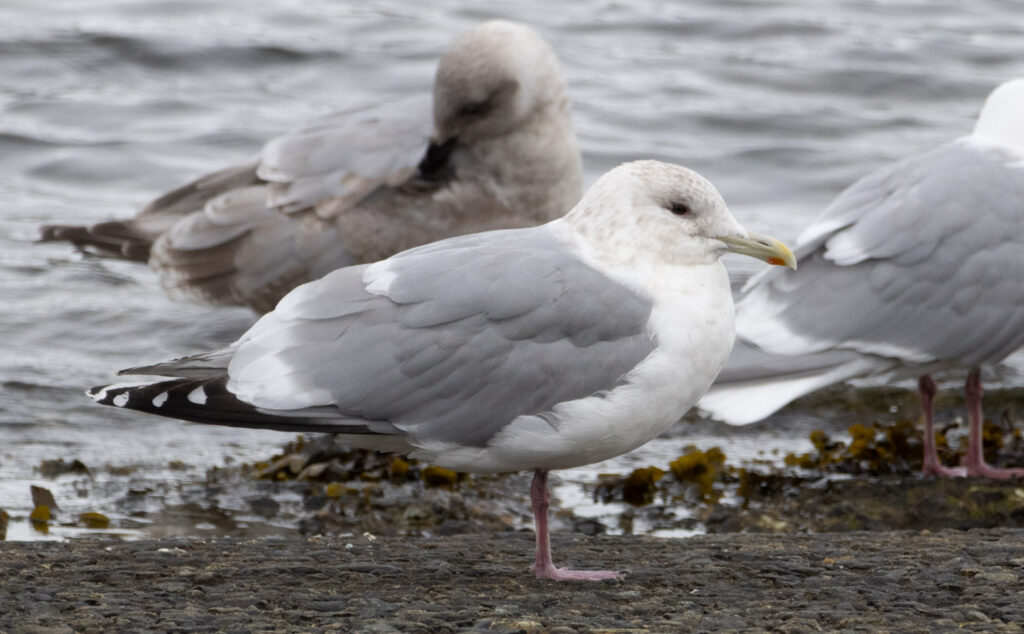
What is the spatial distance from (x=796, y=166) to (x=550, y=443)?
24.8ft

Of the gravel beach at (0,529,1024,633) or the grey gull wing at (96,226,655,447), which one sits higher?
the grey gull wing at (96,226,655,447)

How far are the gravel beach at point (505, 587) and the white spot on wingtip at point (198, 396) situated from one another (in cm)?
45

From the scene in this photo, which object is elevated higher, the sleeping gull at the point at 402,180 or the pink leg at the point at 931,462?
the sleeping gull at the point at 402,180

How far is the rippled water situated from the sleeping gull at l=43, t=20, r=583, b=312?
3.78ft

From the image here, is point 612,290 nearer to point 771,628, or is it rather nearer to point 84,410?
point 771,628

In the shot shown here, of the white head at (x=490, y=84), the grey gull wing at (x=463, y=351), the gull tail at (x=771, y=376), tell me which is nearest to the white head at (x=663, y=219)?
the grey gull wing at (x=463, y=351)

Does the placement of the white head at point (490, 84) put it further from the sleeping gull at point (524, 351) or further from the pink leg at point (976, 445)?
the sleeping gull at point (524, 351)

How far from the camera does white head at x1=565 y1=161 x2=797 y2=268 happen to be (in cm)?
390

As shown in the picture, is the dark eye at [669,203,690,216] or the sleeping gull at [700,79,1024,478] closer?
the dark eye at [669,203,690,216]

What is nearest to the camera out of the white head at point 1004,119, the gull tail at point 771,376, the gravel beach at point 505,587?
the gravel beach at point 505,587

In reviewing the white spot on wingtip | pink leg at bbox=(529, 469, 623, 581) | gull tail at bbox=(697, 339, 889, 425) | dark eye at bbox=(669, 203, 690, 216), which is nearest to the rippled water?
gull tail at bbox=(697, 339, 889, 425)

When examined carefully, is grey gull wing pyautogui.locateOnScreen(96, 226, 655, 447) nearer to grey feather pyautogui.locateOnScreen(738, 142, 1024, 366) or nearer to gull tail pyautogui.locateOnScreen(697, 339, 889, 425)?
gull tail pyautogui.locateOnScreen(697, 339, 889, 425)

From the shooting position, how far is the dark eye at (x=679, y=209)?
392 cm

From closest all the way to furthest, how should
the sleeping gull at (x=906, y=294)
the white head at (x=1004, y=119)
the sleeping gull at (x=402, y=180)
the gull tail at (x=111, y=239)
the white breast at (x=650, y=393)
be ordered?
the white breast at (x=650, y=393) < the sleeping gull at (x=906, y=294) < the white head at (x=1004, y=119) < the sleeping gull at (x=402, y=180) < the gull tail at (x=111, y=239)
